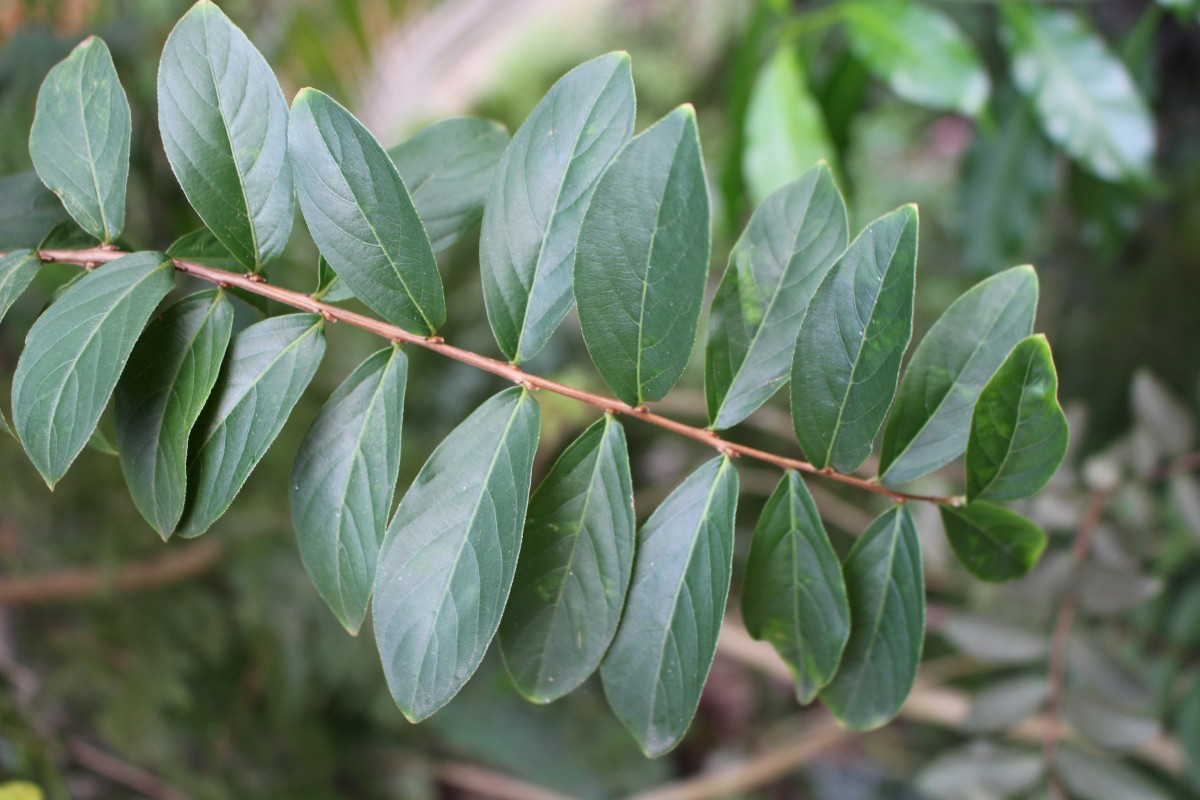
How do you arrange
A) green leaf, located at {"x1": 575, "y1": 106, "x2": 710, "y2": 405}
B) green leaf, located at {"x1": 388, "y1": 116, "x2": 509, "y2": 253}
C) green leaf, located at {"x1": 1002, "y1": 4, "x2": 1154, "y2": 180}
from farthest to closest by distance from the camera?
green leaf, located at {"x1": 1002, "y1": 4, "x2": 1154, "y2": 180} < green leaf, located at {"x1": 388, "y1": 116, "x2": 509, "y2": 253} < green leaf, located at {"x1": 575, "y1": 106, "x2": 710, "y2": 405}

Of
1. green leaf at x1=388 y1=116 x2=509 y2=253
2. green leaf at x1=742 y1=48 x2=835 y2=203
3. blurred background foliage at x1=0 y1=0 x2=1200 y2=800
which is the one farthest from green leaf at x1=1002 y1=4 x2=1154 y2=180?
green leaf at x1=388 y1=116 x2=509 y2=253

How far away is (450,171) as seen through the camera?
61 centimetres

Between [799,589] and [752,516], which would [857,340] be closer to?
[799,589]

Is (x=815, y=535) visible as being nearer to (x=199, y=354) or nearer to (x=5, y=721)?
(x=199, y=354)

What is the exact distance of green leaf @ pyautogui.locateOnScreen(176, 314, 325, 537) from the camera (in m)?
0.50

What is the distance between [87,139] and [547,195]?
306 mm

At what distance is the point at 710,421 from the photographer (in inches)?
21.7

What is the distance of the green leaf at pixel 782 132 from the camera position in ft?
3.48

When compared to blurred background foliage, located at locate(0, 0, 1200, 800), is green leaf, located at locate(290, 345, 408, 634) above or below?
above

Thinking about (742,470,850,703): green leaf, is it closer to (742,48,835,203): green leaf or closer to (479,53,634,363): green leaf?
(479,53,634,363): green leaf

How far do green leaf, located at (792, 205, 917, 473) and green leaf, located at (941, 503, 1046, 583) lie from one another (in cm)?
10

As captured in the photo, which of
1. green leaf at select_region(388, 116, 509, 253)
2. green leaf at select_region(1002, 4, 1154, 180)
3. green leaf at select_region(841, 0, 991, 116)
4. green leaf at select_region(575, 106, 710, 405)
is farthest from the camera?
green leaf at select_region(1002, 4, 1154, 180)

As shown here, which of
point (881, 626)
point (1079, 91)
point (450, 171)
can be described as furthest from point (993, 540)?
point (1079, 91)

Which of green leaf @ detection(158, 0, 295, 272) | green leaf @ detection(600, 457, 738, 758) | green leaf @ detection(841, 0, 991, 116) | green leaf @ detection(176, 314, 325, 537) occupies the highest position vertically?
green leaf @ detection(158, 0, 295, 272)
